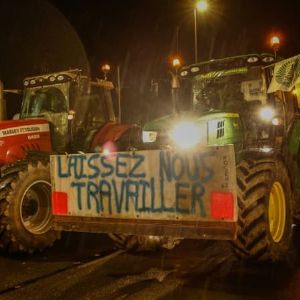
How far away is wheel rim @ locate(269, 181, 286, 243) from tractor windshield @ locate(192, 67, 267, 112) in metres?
1.86

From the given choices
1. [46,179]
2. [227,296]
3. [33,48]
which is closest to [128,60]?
[33,48]

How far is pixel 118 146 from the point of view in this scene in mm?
10383

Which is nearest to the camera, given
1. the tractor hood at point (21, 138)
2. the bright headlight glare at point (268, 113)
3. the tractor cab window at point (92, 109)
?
the bright headlight glare at point (268, 113)

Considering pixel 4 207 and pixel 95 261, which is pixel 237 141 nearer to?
pixel 95 261

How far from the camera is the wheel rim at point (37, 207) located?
8.30 meters

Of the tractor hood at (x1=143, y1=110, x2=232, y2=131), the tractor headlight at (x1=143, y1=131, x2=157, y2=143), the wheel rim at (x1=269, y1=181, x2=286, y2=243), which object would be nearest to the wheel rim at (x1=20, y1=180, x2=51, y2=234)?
the tractor headlight at (x1=143, y1=131, x2=157, y2=143)

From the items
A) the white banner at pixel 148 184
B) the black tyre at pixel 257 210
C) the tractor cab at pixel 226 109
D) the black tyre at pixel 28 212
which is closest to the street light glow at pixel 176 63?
the tractor cab at pixel 226 109

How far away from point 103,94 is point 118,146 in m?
1.22

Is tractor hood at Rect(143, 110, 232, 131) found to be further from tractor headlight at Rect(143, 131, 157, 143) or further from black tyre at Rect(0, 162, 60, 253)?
black tyre at Rect(0, 162, 60, 253)

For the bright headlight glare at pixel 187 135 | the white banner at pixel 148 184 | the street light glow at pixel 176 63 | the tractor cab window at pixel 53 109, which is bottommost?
the white banner at pixel 148 184

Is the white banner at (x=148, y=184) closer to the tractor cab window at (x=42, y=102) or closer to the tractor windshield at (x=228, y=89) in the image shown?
the tractor windshield at (x=228, y=89)

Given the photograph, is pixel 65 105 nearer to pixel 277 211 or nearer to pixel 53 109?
pixel 53 109

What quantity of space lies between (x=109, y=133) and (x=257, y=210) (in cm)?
479

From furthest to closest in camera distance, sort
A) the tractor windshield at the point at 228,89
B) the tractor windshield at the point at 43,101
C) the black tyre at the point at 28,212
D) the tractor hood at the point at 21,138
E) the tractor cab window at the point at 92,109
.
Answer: the tractor cab window at the point at 92,109
the tractor windshield at the point at 43,101
the tractor hood at the point at 21,138
the tractor windshield at the point at 228,89
the black tyre at the point at 28,212
